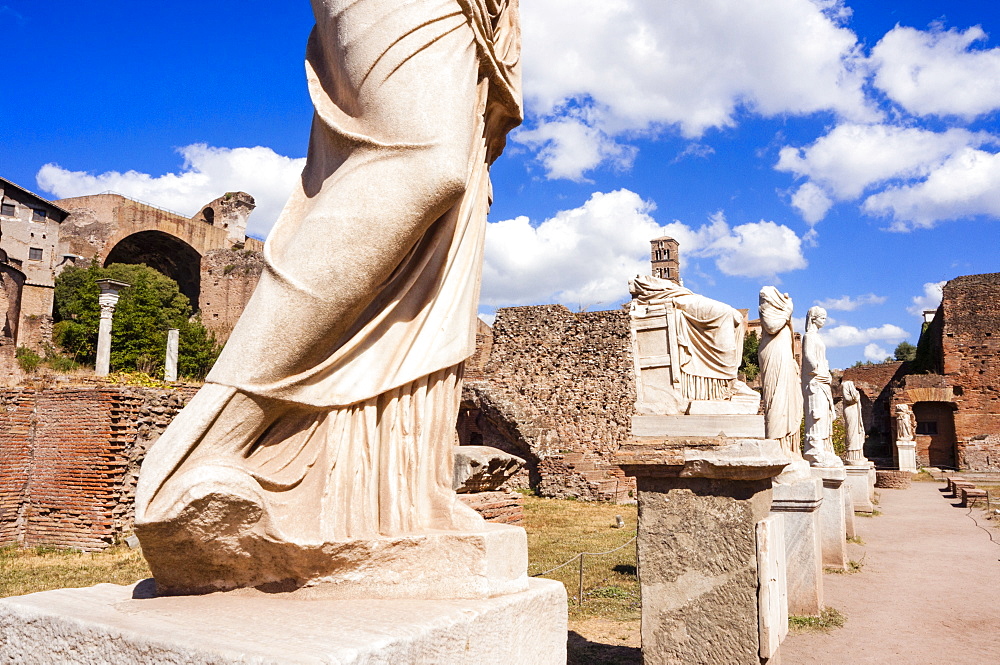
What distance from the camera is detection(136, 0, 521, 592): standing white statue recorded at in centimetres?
133

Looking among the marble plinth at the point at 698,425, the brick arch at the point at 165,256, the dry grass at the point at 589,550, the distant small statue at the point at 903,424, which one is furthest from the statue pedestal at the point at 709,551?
the brick arch at the point at 165,256

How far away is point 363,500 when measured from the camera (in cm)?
146

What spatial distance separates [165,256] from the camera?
42.6m

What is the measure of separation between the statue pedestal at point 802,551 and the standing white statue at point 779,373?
2198 mm

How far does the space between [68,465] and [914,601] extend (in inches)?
411

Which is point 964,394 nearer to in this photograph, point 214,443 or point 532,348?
point 532,348

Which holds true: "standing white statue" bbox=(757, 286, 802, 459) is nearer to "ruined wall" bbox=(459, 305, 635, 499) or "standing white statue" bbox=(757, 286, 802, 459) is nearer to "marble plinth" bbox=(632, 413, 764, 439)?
"marble plinth" bbox=(632, 413, 764, 439)

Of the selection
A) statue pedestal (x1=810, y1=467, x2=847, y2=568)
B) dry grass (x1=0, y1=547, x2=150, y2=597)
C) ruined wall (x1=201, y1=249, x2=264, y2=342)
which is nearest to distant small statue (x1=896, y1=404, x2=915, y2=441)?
statue pedestal (x1=810, y1=467, x2=847, y2=568)

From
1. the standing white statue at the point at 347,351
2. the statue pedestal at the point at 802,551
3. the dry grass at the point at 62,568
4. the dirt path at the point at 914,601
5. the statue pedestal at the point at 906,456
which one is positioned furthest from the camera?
the statue pedestal at the point at 906,456

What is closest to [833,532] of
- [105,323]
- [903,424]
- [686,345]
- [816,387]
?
Result: [686,345]

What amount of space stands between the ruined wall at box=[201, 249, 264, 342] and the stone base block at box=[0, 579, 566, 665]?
37904 mm

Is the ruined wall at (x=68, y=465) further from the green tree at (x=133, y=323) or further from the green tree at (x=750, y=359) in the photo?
the green tree at (x=750, y=359)

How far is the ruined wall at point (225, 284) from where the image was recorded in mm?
37406

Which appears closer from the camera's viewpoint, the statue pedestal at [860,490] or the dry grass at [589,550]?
the dry grass at [589,550]
